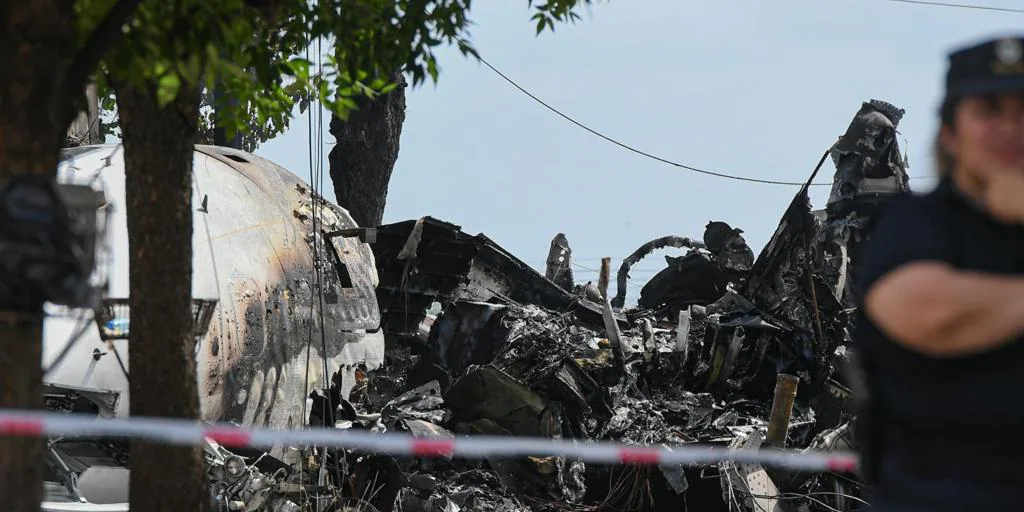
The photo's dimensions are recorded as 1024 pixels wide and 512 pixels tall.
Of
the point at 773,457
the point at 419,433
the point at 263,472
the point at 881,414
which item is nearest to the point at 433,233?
the point at 419,433

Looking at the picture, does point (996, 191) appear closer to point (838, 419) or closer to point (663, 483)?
point (663, 483)

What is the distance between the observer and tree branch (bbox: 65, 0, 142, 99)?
4.35m

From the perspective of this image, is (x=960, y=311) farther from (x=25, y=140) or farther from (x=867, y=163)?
(x=867, y=163)

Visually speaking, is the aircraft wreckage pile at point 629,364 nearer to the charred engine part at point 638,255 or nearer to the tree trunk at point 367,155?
the charred engine part at point 638,255

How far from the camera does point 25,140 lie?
4.12 metres

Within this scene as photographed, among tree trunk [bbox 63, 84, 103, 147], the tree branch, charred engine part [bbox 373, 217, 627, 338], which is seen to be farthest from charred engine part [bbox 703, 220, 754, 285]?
the tree branch

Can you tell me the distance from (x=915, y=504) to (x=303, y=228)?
1149cm

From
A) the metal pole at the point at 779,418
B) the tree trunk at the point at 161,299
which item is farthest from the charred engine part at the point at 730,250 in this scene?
the tree trunk at the point at 161,299

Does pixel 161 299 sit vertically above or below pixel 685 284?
below

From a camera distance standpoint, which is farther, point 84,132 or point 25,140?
point 84,132

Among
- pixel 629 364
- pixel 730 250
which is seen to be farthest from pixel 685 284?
pixel 629 364

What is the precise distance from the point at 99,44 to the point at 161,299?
2.31 m

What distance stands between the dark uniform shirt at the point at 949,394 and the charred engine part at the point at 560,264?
62.1ft

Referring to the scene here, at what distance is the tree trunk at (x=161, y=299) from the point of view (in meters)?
6.37
